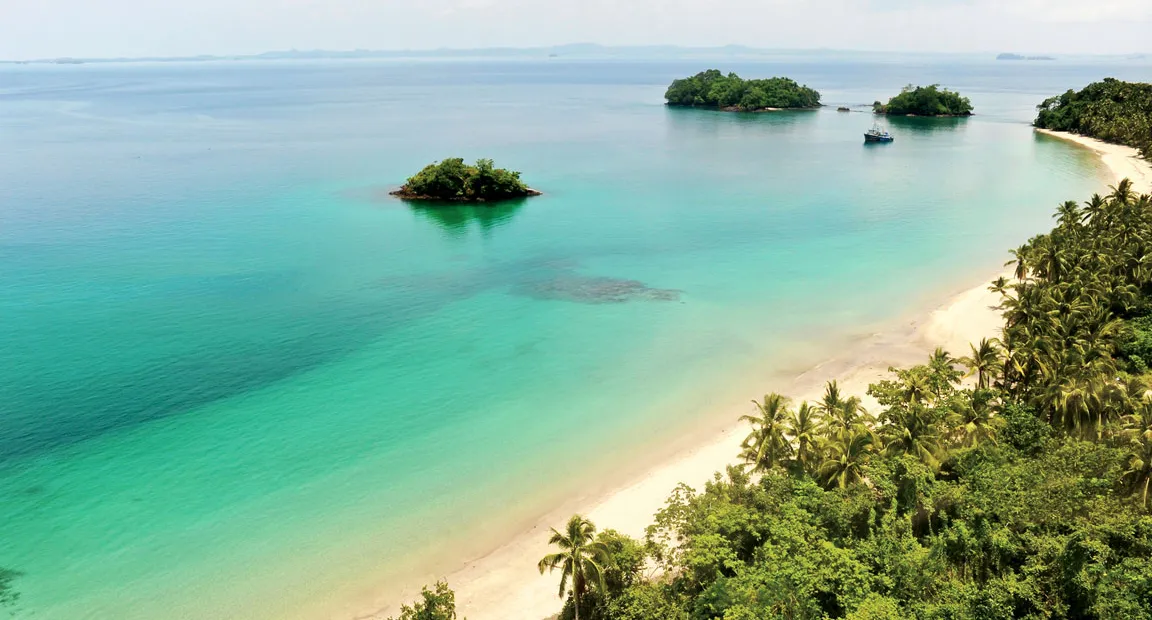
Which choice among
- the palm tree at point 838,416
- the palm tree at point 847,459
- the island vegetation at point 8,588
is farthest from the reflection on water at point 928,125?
the island vegetation at point 8,588

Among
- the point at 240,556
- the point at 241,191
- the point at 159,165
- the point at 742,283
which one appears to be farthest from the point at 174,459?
the point at 159,165

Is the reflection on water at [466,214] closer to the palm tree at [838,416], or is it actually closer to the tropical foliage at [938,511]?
the palm tree at [838,416]

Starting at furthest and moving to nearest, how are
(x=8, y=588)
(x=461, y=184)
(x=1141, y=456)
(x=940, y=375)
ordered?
(x=461, y=184)
(x=940, y=375)
(x=8, y=588)
(x=1141, y=456)

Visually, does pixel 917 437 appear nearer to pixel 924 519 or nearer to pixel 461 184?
pixel 924 519

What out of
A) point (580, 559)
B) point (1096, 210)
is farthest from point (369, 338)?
point (1096, 210)

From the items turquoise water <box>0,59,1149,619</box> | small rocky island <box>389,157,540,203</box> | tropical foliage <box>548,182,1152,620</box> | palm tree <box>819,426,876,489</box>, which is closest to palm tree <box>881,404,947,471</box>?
tropical foliage <box>548,182,1152,620</box>

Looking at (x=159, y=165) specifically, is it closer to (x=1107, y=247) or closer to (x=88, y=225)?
(x=88, y=225)
